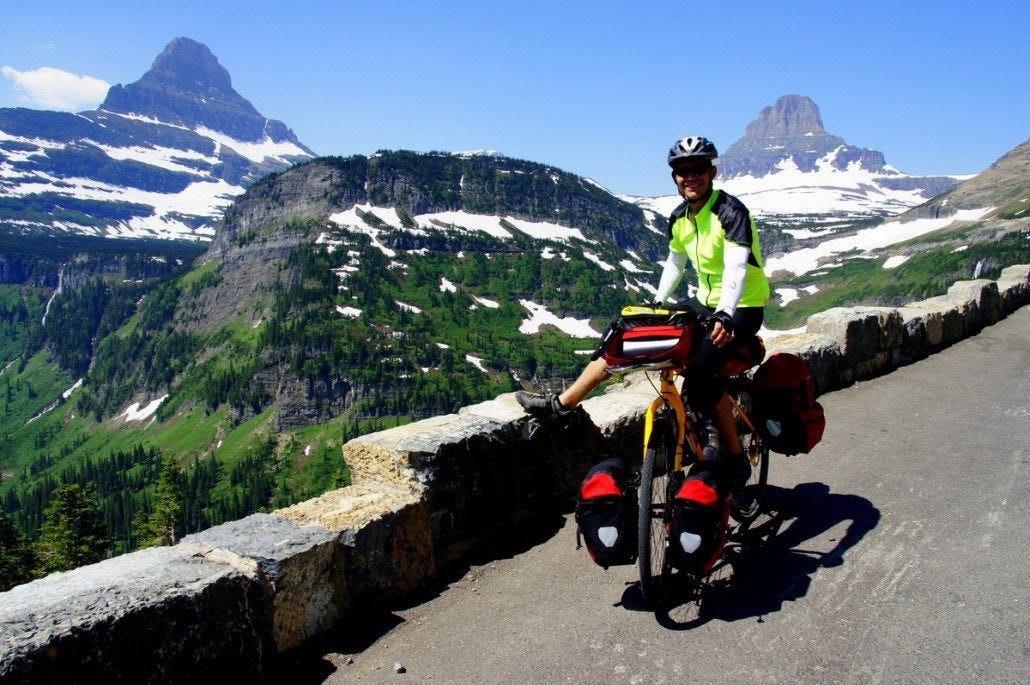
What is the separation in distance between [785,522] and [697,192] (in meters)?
3.23

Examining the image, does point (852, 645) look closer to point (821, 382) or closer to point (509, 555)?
point (509, 555)

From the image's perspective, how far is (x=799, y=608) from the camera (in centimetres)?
476

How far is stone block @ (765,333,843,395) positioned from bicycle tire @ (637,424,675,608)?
6280 millimetres

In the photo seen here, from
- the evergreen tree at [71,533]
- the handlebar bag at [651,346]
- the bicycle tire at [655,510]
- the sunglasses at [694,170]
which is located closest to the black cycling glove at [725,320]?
the handlebar bag at [651,346]

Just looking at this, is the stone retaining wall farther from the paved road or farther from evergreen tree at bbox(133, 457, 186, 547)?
evergreen tree at bbox(133, 457, 186, 547)

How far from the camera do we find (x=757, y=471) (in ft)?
21.3

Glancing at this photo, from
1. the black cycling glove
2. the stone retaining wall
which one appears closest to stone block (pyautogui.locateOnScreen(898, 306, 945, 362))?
the stone retaining wall

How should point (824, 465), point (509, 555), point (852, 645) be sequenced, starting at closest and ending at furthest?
point (852, 645), point (509, 555), point (824, 465)

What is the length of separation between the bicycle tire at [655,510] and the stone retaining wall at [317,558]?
65.6 inches

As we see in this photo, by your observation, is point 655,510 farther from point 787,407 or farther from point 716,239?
point 716,239

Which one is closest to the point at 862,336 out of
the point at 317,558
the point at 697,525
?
the point at 697,525

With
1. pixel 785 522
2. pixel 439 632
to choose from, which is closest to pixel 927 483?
pixel 785 522

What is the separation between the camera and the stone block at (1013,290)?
18.9 metres

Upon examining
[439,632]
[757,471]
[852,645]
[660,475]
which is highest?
[660,475]
